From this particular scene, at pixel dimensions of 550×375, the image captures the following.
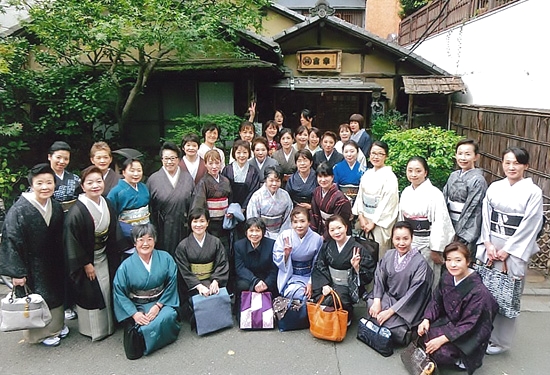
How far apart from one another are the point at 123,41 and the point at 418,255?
5.35 metres

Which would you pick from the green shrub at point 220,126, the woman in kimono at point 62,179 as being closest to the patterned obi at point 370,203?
the woman in kimono at point 62,179

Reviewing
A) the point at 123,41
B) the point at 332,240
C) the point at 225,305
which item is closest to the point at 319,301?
the point at 332,240

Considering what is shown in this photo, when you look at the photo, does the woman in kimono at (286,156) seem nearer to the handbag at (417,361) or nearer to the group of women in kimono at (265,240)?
the group of women in kimono at (265,240)

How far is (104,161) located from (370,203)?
3.37m

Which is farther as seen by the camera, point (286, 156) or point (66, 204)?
point (286, 156)

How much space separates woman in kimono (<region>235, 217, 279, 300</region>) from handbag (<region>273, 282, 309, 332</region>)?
0.40 m

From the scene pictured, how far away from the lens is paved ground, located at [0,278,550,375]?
3.99 m

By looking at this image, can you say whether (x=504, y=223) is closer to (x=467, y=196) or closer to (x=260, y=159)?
(x=467, y=196)

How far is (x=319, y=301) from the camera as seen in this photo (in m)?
4.49

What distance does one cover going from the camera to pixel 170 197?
5164mm

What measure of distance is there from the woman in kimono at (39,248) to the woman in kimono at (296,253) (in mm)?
2424

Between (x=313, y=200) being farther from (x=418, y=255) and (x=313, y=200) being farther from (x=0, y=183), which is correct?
(x=0, y=183)

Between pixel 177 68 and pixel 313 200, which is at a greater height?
pixel 177 68

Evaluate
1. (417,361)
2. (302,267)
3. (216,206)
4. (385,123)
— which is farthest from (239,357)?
(385,123)
